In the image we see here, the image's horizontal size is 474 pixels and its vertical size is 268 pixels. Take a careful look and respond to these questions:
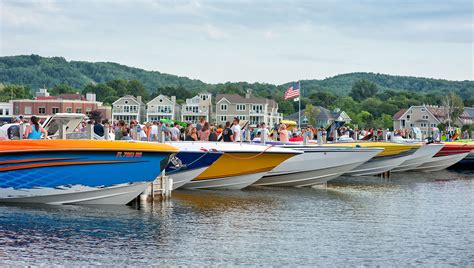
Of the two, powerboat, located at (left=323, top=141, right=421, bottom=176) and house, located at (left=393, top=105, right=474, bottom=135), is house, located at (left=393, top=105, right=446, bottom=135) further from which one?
powerboat, located at (left=323, top=141, right=421, bottom=176)

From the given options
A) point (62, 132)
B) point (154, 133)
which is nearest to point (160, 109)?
point (154, 133)

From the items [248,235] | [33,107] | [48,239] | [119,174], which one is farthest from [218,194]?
[33,107]

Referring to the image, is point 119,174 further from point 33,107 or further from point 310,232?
point 33,107

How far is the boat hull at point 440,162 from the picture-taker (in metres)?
43.9

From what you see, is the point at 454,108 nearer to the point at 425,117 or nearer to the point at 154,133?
the point at 425,117

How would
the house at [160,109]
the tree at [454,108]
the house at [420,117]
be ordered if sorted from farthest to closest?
the house at [420,117] < the tree at [454,108] < the house at [160,109]

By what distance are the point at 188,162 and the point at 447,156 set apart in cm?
2364

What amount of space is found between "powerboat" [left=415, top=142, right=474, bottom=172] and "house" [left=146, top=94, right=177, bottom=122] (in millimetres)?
99483

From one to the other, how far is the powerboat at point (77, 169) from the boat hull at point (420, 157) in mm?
21918

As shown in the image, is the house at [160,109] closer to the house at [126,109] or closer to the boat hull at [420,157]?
the house at [126,109]

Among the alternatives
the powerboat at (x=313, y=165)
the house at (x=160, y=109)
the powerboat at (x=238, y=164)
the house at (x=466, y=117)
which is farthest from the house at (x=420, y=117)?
the powerboat at (x=238, y=164)

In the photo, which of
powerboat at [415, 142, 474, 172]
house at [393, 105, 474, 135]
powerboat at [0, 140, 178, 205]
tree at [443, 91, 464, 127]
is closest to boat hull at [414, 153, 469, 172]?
powerboat at [415, 142, 474, 172]

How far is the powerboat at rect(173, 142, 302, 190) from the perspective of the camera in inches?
1027

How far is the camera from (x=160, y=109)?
14362 centimetres
